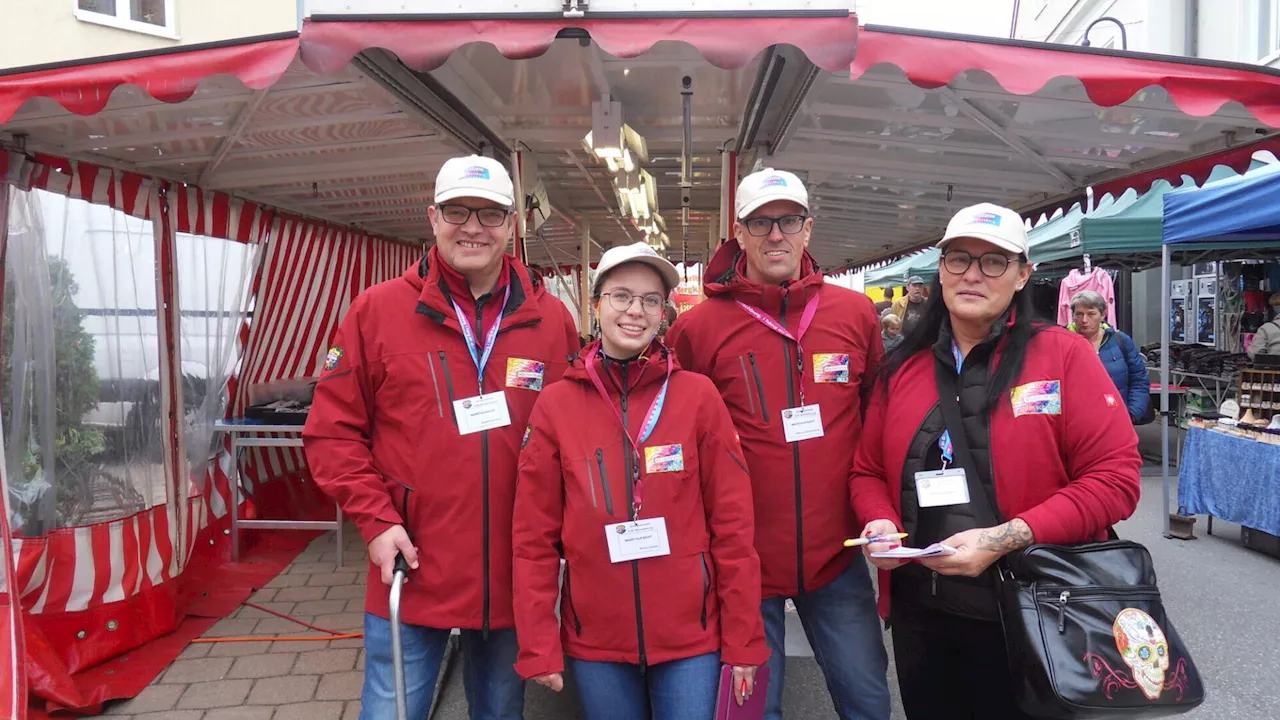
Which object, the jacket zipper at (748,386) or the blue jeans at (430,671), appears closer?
the blue jeans at (430,671)

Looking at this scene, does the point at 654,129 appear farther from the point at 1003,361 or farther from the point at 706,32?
the point at 1003,361

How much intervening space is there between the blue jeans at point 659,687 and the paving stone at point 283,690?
7.27ft

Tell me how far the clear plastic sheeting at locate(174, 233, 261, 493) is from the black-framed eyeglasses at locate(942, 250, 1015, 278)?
4530mm

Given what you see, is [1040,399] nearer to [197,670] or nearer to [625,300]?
[625,300]

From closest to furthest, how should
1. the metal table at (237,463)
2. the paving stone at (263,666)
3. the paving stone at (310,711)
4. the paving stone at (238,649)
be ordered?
the paving stone at (310,711) < the paving stone at (263,666) < the paving stone at (238,649) < the metal table at (237,463)

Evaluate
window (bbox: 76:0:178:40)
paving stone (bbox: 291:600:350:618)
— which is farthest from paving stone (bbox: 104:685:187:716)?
window (bbox: 76:0:178:40)

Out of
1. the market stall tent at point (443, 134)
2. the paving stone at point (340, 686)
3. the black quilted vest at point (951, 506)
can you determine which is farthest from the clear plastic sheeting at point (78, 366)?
the black quilted vest at point (951, 506)

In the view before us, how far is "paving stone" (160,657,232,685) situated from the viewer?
12.0 feet

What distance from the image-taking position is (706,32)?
2.27 meters

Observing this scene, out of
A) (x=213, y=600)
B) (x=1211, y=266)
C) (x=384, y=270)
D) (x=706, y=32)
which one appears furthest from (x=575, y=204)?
(x=1211, y=266)

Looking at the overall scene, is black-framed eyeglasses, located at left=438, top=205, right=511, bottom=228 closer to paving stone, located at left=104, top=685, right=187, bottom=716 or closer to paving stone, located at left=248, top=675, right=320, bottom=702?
paving stone, located at left=248, top=675, right=320, bottom=702

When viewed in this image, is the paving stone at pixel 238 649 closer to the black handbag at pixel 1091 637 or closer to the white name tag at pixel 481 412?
the white name tag at pixel 481 412

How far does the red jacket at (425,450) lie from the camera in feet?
6.85

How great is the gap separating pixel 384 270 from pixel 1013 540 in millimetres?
7150
